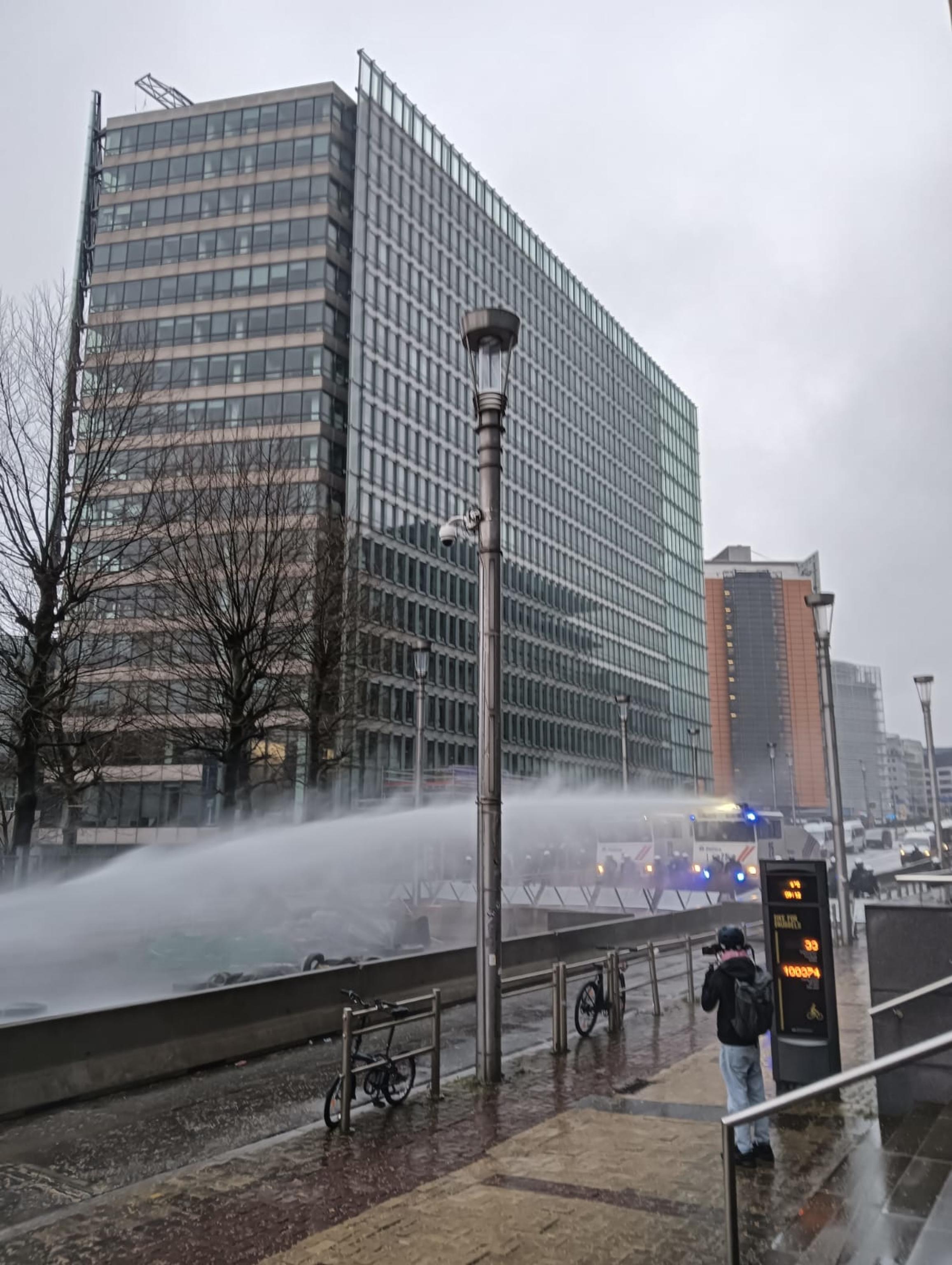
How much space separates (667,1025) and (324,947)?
8.45 meters

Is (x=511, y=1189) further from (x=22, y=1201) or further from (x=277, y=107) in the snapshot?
(x=277, y=107)

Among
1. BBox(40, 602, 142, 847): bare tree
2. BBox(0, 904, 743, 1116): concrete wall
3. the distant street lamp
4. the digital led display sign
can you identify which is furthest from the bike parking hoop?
the distant street lamp

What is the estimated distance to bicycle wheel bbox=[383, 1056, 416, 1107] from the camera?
362 inches

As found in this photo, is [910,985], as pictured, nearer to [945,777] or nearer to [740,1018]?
[740,1018]

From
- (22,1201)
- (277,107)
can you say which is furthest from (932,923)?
(277,107)

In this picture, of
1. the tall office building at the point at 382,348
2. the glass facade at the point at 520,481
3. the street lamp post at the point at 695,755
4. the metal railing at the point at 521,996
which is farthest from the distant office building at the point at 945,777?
the metal railing at the point at 521,996

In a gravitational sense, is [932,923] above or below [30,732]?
below

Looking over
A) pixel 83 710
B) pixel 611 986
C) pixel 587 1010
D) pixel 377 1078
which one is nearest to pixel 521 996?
pixel 611 986

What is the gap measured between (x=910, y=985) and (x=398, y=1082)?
478 centimetres

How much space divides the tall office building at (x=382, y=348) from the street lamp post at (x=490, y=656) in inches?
1406

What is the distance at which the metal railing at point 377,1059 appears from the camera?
8.49 metres

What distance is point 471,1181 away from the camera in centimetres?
696

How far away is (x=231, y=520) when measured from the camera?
24875mm

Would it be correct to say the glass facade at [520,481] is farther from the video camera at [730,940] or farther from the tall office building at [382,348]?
the video camera at [730,940]
